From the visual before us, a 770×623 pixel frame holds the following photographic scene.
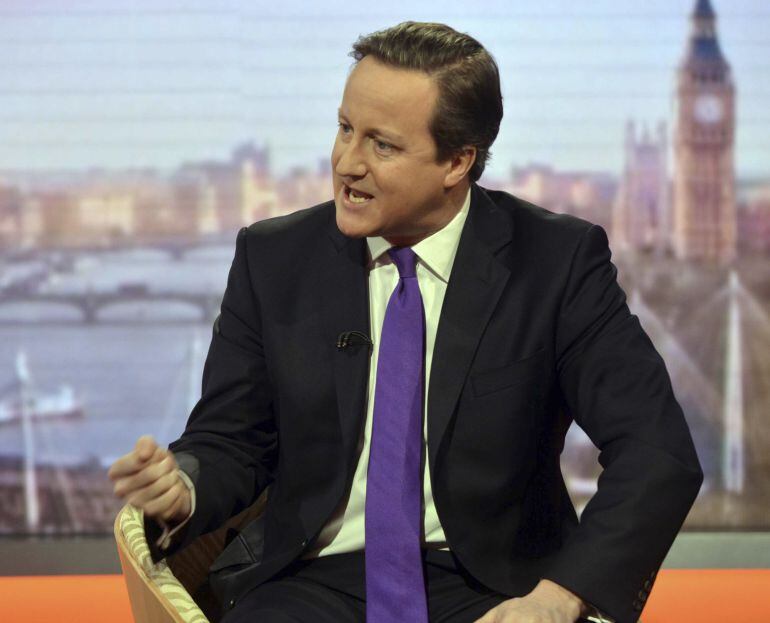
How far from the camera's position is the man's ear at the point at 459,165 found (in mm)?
1893

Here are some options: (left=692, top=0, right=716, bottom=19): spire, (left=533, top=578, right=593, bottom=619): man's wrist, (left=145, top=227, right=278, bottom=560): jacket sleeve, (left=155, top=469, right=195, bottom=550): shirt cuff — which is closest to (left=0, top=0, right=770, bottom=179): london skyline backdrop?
(left=692, top=0, right=716, bottom=19): spire

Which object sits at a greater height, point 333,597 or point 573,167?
point 573,167

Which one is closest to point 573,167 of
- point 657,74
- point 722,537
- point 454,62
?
point 657,74

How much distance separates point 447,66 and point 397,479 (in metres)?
0.62

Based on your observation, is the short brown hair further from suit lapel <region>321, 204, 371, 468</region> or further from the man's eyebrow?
suit lapel <region>321, 204, 371, 468</region>

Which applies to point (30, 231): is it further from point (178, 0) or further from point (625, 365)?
point (625, 365)

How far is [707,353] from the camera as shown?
3.82 m

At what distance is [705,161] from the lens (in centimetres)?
384

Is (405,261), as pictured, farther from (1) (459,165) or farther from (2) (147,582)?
(2) (147,582)

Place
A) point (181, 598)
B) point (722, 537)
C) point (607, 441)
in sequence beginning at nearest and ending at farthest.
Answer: point (181, 598)
point (607, 441)
point (722, 537)

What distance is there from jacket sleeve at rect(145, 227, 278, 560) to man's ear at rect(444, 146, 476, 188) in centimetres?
36

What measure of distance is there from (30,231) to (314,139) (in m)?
0.93

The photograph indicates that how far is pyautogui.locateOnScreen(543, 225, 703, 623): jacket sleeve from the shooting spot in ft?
5.43

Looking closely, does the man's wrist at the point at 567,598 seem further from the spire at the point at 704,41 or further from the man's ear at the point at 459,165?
the spire at the point at 704,41
